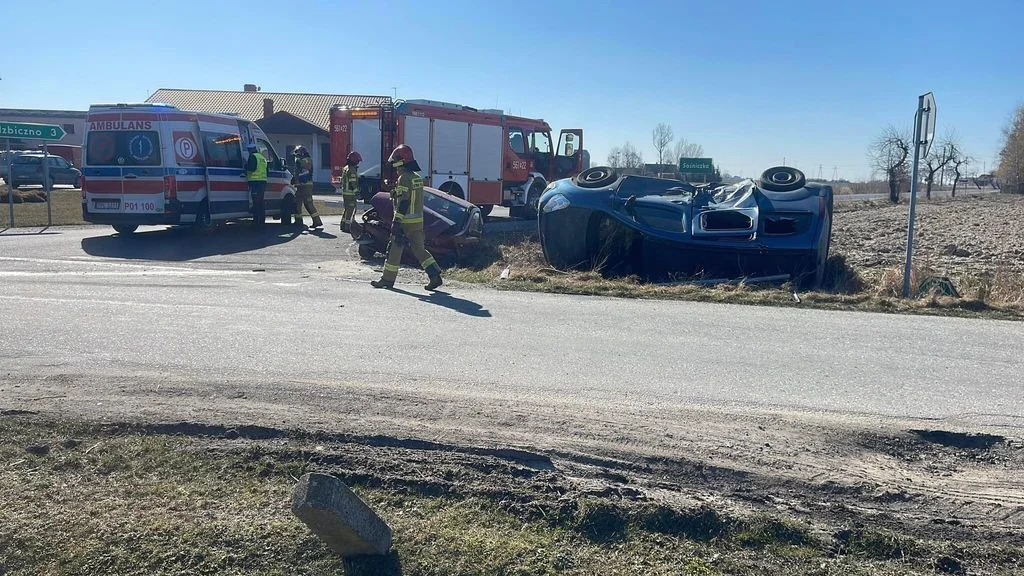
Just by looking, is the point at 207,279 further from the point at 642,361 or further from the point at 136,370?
the point at 642,361

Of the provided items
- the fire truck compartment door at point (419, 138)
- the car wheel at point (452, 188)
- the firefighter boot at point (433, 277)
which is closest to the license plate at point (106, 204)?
the fire truck compartment door at point (419, 138)

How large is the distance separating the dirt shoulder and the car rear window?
35.8 feet

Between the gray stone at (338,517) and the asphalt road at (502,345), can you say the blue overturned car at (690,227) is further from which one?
the gray stone at (338,517)

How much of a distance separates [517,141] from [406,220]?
12.8m

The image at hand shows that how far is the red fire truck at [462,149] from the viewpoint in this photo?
19078mm

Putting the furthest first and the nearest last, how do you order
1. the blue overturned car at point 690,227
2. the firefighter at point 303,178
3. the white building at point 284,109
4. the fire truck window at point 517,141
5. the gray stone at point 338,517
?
the white building at point 284,109
the fire truck window at point 517,141
the firefighter at point 303,178
the blue overturned car at point 690,227
the gray stone at point 338,517

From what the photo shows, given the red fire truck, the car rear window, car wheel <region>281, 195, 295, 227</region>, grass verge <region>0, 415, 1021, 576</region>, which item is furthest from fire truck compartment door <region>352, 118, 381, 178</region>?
grass verge <region>0, 415, 1021, 576</region>

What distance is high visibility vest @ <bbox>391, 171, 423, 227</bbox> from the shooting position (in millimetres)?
10453

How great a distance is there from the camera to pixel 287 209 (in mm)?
18891

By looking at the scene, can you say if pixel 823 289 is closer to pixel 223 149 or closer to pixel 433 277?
pixel 433 277

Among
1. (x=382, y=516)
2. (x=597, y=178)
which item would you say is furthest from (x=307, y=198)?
(x=382, y=516)

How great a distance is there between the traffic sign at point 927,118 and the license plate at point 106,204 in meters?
13.3

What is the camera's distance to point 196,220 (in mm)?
15883

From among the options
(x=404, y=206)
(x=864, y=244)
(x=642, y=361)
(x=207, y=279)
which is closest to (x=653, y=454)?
(x=642, y=361)
